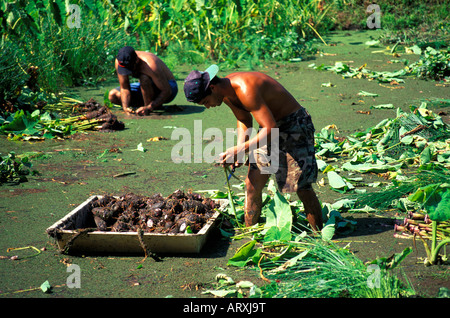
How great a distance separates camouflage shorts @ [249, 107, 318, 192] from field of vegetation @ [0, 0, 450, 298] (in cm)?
16

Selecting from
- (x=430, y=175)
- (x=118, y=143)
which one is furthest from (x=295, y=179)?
(x=118, y=143)

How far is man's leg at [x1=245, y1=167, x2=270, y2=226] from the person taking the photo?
3.86m

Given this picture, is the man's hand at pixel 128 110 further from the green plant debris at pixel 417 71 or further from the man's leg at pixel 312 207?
the man's leg at pixel 312 207

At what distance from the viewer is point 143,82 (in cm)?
741

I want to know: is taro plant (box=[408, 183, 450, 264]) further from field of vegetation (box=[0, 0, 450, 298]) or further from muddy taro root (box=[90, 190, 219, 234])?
muddy taro root (box=[90, 190, 219, 234])

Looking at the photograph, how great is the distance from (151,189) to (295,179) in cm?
171

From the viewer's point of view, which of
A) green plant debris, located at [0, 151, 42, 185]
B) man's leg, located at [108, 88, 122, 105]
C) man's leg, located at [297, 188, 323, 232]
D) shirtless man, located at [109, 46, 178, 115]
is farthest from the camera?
man's leg, located at [108, 88, 122, 105]

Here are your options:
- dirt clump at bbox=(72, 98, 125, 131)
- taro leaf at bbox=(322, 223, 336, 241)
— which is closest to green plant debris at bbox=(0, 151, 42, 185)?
dirt clump at bbox=(72, 98, 125, 131)

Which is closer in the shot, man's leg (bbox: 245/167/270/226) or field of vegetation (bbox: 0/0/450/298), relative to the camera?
field of vegetation (bbox: 0/0/450/298)

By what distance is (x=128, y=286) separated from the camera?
326 cm

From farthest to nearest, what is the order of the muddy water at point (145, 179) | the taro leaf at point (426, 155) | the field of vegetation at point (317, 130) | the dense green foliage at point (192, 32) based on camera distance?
the dense green foliage at point (192, 32) < the taro leaf at point (426, 155) < the muddy water at point (145, 179) < the field of vegetation at point (317, 130)

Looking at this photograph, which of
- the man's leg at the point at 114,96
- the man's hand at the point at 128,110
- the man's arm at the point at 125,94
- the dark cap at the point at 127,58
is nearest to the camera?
the dark cap at the point at 127,58

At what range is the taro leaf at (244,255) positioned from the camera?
11.1ft

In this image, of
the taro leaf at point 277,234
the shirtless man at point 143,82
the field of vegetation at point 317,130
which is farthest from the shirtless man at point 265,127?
the shirtless man at point 143,82
